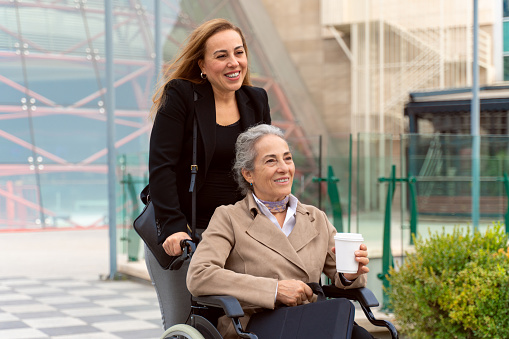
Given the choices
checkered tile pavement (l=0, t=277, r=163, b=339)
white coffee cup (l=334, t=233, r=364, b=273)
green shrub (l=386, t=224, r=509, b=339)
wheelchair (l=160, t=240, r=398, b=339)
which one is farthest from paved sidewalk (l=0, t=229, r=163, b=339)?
white coffee cup (l=334, t=233, r=364, b=273)

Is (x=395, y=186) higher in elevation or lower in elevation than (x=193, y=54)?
lower

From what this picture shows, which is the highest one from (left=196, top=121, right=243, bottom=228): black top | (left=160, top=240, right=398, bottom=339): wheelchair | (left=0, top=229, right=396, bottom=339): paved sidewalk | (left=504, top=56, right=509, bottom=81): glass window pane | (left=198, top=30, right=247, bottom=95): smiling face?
(left=504, top=56, right=509, bottom=81): glass window pane

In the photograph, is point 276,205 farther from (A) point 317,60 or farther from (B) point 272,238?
(A) point 317,60

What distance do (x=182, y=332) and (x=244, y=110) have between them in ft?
3.34

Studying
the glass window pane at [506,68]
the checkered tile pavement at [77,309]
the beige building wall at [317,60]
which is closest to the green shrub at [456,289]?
the checkered tile pavement at [77,309]

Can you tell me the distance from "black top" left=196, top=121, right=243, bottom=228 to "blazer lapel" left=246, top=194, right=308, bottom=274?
0.81 ft

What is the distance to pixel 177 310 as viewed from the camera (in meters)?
3.71

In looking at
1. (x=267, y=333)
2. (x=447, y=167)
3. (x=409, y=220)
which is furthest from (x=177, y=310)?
(x=447, y=167)

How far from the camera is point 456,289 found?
208 inches

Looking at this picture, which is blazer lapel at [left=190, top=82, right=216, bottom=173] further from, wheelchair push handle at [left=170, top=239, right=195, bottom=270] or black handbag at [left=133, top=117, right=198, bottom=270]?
wheelchair push handle at [left=170, top=239, right=195, bottom=270]

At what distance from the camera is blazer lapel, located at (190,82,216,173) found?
11.9 ft

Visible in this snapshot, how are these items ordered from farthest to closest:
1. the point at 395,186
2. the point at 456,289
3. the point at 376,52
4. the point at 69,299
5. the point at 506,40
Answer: the point at 376,52 < the point at 506,40 < the point at 69,299 < the point at 395,186 < the point at 456,289

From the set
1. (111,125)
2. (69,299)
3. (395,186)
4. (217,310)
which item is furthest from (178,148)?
(111,125)

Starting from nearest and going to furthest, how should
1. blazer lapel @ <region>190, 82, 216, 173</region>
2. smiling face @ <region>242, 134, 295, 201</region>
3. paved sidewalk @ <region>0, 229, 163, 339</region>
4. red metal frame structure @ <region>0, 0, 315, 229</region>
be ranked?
smiling face @ <region>242, 134, 295, 201</region>
blazer lapel @ <region>190, 82, 216, 173</region>
paved sidewalk @ <region>0, 229, 163, 339</region>
red metal frame structure @ <region>0, 0, 315, 229</region>
